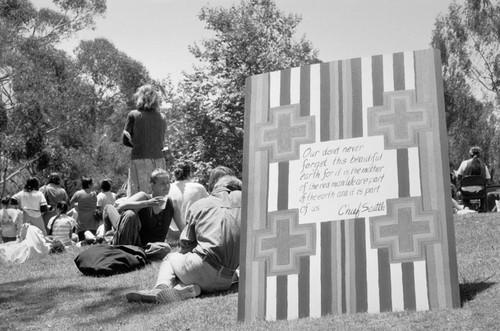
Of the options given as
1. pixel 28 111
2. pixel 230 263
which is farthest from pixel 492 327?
pixel 28 111

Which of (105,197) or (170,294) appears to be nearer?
(170,294)

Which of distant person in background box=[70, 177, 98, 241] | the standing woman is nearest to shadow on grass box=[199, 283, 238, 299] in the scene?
the standing woman

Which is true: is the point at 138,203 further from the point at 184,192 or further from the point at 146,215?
the point at 184,192

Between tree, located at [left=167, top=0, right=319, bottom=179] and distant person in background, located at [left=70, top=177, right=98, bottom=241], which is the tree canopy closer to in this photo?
tree, located at [left=167, top=0, right=319, bottom=179]

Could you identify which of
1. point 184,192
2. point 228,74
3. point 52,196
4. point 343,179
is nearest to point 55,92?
point 228,74

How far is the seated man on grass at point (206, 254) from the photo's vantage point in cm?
670

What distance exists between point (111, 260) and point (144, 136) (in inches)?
100

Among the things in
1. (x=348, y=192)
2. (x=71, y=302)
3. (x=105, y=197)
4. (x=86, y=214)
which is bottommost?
(x=71, y=302)

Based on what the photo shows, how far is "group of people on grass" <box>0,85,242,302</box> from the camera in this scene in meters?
6.75

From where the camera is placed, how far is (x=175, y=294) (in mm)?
6734

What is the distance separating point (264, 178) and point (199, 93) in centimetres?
3497

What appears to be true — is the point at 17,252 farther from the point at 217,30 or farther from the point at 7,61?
the point at 217,30

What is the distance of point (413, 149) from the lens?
17.5ft

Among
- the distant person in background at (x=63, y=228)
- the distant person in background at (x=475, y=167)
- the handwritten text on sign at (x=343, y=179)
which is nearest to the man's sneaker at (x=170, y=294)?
the handwritten text on sign at (x=343, y=179)
